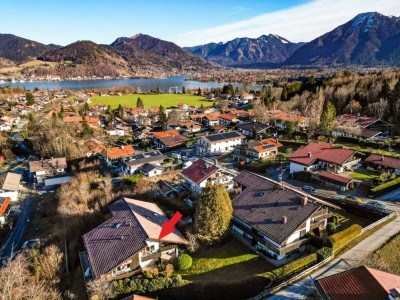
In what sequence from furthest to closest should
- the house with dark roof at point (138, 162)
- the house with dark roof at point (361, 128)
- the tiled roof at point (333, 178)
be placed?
the house with dark roof at point (361, 128) < the house with dark roof at point (138, 162) < the tiled roof at point (333, 178)

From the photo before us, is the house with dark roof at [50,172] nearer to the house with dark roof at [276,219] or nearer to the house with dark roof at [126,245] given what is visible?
the house with dark roof at [126,245]

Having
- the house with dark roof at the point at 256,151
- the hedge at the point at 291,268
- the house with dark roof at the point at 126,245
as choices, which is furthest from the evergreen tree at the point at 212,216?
the house with dark roof at the point at 256,151

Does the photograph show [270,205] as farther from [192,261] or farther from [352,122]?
[352,122]

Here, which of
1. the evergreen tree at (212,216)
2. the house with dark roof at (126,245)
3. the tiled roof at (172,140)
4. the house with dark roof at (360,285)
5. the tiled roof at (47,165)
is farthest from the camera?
the tiled roof at (172,140)

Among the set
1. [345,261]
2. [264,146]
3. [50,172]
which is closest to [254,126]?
[264,146]

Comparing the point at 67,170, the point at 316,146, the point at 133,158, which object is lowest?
the point at 67,170

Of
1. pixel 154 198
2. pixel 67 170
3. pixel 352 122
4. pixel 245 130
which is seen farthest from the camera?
pixel 245 130

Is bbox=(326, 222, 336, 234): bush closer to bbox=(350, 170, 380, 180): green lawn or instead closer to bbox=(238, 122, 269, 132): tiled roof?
bbox=(350, 170, 380, 180): green lawn

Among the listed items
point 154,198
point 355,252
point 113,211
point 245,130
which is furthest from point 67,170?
point 355,252
